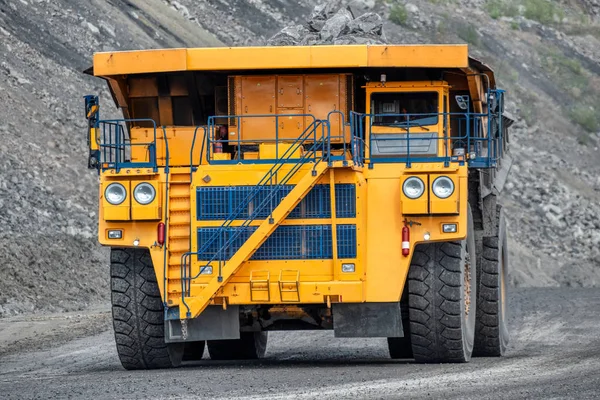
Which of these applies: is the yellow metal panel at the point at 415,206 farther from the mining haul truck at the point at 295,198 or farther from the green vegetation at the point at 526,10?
the green vegetation at the point at 526,10

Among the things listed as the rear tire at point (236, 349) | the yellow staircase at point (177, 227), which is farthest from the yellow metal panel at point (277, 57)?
the rear tire at point (236, 349)

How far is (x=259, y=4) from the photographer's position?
47.7m

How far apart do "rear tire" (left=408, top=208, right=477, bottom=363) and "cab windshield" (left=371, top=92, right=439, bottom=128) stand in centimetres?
163

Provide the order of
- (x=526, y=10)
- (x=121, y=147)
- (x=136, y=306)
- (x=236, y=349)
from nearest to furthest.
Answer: (x=136, y=306) → (x=121, y=147) → (x=236, y=349) → (x=526, y=10)

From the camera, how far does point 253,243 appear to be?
43.7 ft

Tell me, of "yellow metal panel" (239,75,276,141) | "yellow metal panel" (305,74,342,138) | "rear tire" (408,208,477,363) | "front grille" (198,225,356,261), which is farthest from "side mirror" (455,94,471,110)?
"front grille" (198,225,356,261)

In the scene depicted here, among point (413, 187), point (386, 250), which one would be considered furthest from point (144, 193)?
point (413, 187)

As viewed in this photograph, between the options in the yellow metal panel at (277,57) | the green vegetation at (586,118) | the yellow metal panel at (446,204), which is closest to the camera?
the yellow metal panel at (446,204)

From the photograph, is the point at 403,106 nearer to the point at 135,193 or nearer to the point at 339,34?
the point at 135,193

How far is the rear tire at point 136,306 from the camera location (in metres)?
13.9

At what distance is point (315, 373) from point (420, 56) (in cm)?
354

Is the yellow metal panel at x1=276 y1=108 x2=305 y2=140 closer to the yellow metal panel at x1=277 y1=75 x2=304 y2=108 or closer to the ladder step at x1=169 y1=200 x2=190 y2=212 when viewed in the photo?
the yellow metal panel at x1=277 y1=75 x2=304 y2=108

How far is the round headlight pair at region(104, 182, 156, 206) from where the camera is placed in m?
13.5

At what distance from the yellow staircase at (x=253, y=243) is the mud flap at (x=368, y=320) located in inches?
41.1
